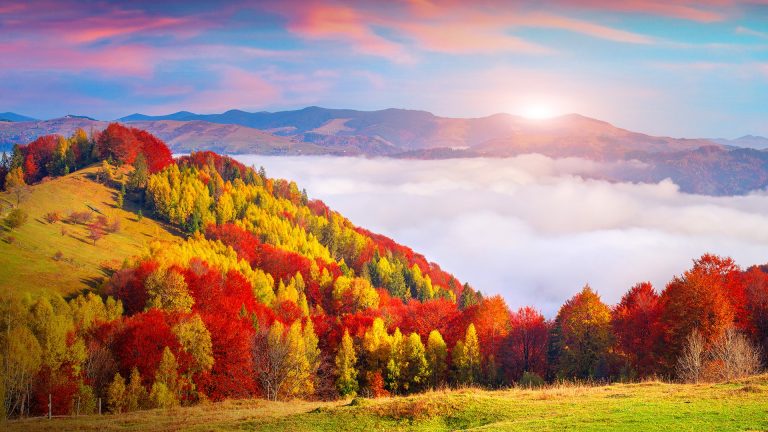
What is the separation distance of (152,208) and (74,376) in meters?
96.6

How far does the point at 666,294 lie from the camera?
6450 centimetres

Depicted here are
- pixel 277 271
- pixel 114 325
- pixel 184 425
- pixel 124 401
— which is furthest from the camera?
pixel 277 271

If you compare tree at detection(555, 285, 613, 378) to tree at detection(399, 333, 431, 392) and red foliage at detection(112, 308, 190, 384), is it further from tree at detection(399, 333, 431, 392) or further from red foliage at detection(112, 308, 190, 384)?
red foliage at detection(112, 308, 190, 384)

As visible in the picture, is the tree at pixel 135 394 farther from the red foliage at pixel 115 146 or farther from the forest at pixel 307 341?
the red foliage at pixel 115 146

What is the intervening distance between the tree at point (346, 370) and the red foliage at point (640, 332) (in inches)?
1251

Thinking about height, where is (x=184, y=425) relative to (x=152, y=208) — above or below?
below

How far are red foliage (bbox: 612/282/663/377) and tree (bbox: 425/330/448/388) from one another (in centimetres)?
Result: 2094

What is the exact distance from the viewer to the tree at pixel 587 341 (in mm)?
69750

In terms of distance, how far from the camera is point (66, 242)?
352ft

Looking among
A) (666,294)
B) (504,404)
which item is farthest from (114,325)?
(666,294)

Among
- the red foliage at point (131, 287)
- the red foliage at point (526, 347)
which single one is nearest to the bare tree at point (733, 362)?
the red foliage at point (526, 347)

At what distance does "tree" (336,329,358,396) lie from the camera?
73.1 metres

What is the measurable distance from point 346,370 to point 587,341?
29016mm

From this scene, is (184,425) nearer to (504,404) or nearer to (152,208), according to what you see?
(504,404)
